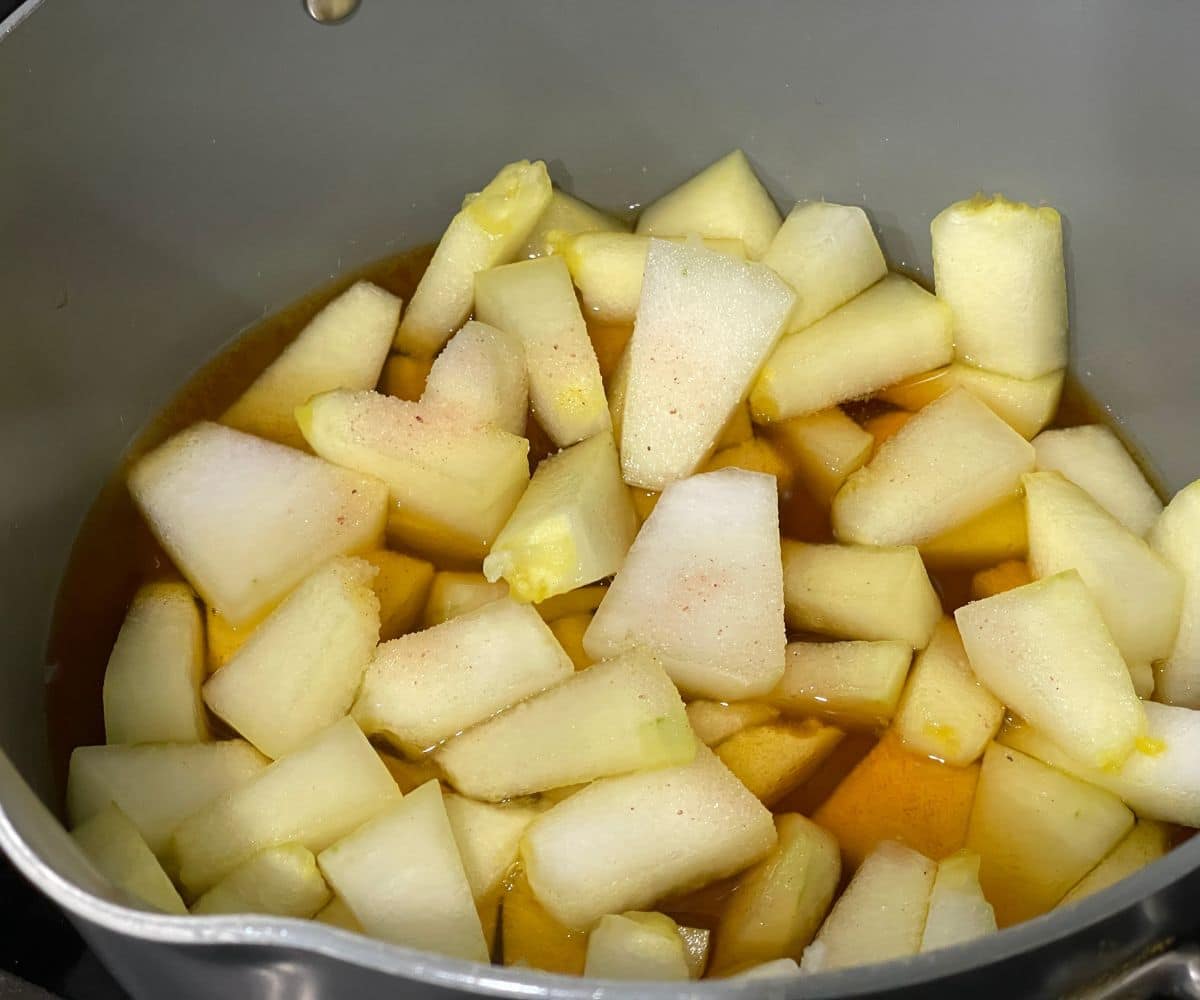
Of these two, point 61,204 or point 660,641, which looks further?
point 61,204

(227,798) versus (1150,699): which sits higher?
(227,798)

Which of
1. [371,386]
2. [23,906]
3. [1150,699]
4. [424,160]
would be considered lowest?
[1150,699]

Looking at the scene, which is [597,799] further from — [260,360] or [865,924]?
[260,360]

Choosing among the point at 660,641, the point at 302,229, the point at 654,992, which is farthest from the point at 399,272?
the point at 654,992

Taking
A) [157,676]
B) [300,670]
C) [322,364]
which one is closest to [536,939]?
[300,670]

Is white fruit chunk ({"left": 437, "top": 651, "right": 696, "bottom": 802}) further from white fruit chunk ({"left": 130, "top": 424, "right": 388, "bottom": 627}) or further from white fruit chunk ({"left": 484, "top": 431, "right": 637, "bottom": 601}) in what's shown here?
white fruit chunk ({"left": 130, "top": 424, "right": 388, "bottom": 627})

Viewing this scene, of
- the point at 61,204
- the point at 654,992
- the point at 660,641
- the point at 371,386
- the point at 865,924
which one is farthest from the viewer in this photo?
the point at 371,386

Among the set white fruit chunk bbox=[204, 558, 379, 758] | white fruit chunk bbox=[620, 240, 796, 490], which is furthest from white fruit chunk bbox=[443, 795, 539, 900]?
white fruit chunk bbox=[620, 240, 796, 490]
